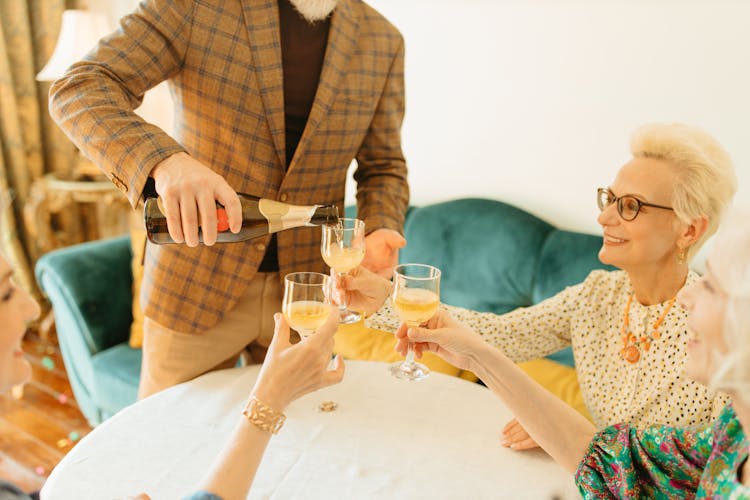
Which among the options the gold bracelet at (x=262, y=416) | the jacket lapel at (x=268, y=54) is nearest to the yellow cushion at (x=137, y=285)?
the jacket lapel at (x=268, y=54)

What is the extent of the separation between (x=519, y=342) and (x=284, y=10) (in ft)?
4.01

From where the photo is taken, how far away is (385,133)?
200 centimetres

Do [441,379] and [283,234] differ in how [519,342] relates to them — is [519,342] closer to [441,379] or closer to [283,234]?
[441,379]

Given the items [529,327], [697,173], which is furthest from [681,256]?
[529,327]

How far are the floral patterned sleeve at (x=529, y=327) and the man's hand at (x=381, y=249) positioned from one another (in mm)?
170

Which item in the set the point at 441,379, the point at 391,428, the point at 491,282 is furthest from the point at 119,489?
the point at 491,282

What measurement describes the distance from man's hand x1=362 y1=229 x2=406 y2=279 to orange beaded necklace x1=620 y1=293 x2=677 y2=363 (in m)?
0.67

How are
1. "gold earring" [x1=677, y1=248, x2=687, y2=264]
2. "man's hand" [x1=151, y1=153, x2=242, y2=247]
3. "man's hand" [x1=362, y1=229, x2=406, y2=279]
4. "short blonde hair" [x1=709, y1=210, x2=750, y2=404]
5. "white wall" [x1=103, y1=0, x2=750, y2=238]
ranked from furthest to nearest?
1. "white wall" [x1=103, y1=0, x2=750, y2=238]
2. "man's hand" [x1=362, y1=229, x2=406, y2=279]
3. "gold earring" [x1=677, y1=248, x2=687, y2=264]
4. "man's hand" [x1=151, y1=153, x2=242, y2=247]
5. "short blonde hair" [x1=709, y1=210, x2=750, y2=404]

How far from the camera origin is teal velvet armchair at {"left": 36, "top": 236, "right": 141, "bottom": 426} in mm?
2768

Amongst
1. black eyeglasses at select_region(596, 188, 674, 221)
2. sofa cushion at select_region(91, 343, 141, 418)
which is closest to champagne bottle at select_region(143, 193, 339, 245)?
black eyeglasses at select_region(596, 188, 674, 221)

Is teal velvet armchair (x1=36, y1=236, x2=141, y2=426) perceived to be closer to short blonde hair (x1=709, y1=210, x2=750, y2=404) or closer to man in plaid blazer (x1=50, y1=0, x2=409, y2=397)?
man in plaid blazer (x1=50, y1=0, x2=409, y2=397)

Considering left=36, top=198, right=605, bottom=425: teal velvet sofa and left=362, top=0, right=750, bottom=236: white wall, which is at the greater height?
left=362, top=0, right=750, bottom=236: white wall

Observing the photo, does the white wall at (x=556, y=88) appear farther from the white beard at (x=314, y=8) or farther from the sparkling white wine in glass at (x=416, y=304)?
Result: the sparkling white wine in glass at (x=416, y=304)

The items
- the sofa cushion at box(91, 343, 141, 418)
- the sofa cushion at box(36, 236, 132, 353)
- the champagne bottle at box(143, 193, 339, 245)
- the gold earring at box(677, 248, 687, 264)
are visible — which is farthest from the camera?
the sofa cushion at box(36, 236, 132, 353)
